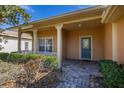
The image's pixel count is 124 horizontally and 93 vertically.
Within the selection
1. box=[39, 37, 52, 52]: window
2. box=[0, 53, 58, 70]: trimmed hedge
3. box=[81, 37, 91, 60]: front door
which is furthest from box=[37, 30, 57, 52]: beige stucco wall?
box=[0, 53, 58, 70]: trimmed hedge

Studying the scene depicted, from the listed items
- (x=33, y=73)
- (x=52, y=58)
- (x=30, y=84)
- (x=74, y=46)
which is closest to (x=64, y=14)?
(x=52, y=58)

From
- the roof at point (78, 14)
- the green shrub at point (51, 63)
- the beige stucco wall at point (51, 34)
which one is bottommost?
the green shrub at point (51, 63)

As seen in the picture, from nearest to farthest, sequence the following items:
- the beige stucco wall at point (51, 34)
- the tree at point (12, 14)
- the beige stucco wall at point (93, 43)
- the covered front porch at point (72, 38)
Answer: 1. the tree at point (12, 14)
2. the covered front porch at point (72, 38)
3. the beige stucco wall at point (93, 43)
4. the beige stucco wall at point (51, 34)

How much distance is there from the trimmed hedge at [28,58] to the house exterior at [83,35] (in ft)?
1.53

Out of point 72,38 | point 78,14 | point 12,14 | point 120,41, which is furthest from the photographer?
point 72,38

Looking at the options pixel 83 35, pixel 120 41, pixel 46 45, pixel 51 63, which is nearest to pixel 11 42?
pixel 46 45

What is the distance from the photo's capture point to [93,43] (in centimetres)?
1017

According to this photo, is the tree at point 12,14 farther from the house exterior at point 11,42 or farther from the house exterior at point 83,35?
the house exterior at point 11,42

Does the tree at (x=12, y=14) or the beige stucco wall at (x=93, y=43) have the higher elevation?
the tree at (x=12, y=14)

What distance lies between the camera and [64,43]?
1148cm

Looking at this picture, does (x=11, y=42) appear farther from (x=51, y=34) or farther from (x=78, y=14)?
(x=78, y=14)

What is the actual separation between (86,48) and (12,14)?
6.78m

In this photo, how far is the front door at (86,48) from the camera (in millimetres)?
10574

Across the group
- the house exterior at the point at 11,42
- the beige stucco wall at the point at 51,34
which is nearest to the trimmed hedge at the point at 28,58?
the beige stucco wall at the point at 51,34
